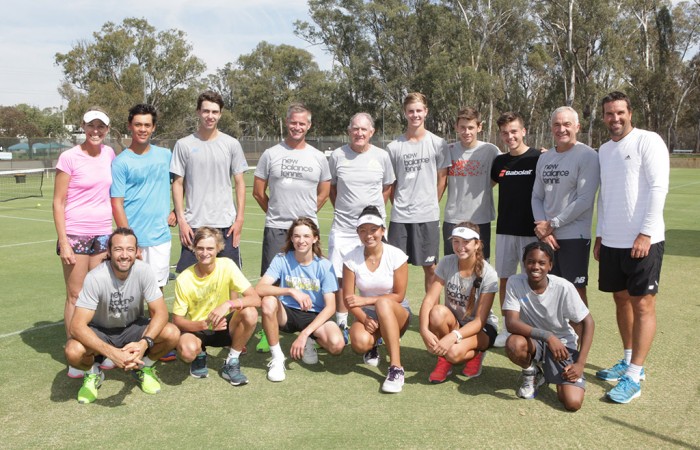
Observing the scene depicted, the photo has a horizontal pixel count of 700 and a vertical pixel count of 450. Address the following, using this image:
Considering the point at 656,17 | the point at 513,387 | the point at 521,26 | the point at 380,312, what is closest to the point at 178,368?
the point at 380,312

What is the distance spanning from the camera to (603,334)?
6012 millimetres

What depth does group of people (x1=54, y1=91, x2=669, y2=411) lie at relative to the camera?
14.9 ft

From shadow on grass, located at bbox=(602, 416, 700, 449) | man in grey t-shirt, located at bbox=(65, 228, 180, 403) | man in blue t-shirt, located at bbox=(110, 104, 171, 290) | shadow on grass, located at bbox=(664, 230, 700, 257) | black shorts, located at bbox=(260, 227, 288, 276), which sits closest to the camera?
shadow on grass, located at bbox=(602, 416, 700, 449)

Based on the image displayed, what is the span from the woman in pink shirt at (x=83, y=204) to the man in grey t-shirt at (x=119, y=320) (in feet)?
1.47

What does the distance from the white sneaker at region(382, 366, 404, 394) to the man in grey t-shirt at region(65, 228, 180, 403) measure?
160 cm

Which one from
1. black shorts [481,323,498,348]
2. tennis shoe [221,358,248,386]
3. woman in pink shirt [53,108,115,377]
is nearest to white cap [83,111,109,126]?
woman in pink shirt [53,108,115,377]

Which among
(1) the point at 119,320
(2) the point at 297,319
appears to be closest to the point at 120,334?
(1) the point at 119,320

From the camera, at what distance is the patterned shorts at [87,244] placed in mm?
5059

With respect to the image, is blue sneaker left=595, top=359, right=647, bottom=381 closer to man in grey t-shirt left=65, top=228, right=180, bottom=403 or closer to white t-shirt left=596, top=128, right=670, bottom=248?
white t-shirt left=596, top=128, right=670, bottom=248

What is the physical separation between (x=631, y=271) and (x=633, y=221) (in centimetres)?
36

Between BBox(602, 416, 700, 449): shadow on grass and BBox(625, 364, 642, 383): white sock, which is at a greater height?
BBox(625, 364, 642, 383): white sock

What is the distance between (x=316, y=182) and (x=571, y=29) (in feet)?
160

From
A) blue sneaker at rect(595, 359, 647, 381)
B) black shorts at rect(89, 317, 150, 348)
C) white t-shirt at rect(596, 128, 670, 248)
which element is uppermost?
white t-shirt at rect(596, 128, 670, 248)

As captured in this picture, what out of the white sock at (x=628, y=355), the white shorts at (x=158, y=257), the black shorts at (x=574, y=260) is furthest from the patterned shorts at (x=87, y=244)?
the white sock at (x=628, y=355)
